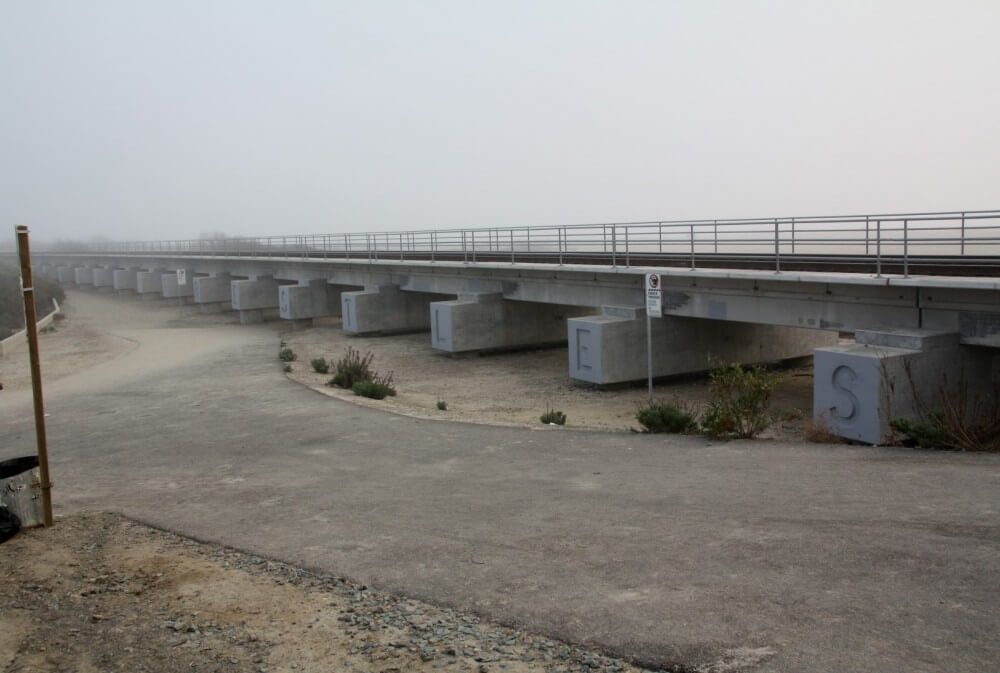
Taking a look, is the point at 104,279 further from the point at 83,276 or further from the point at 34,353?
the point at 34,353

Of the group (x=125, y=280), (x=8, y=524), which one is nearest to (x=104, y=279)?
(x=125, y=280)

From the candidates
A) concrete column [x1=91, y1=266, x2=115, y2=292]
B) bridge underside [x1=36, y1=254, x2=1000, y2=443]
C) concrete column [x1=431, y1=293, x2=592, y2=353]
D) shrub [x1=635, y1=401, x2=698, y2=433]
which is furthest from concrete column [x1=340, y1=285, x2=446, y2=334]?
concrete column [x1=91, y1=266, x2=115, y2=292]

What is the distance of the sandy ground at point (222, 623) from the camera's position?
543 cm

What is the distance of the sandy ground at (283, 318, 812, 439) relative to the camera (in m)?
18.2

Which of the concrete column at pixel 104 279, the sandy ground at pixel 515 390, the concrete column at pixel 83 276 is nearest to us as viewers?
the sandy ground at pixel 515 390

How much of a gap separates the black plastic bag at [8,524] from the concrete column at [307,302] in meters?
35.1

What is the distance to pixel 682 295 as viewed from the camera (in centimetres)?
2266

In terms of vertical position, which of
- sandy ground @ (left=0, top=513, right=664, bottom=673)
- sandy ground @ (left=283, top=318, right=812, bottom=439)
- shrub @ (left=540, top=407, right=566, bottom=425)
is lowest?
sandy ground @ (left=283, top=318, right=812, bottom=439)

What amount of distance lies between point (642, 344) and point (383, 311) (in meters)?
16.9

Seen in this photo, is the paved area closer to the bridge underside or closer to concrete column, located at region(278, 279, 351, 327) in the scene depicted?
the bridge underside

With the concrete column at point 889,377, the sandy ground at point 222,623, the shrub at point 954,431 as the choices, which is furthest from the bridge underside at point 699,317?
the sandy ground at point 222,623

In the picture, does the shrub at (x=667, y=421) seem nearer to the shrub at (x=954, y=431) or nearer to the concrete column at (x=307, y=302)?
the shrub at (x=954, y=431)

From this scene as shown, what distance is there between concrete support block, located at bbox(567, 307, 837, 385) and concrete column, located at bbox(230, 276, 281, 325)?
27.5m

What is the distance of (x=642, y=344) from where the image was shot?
23.7m
